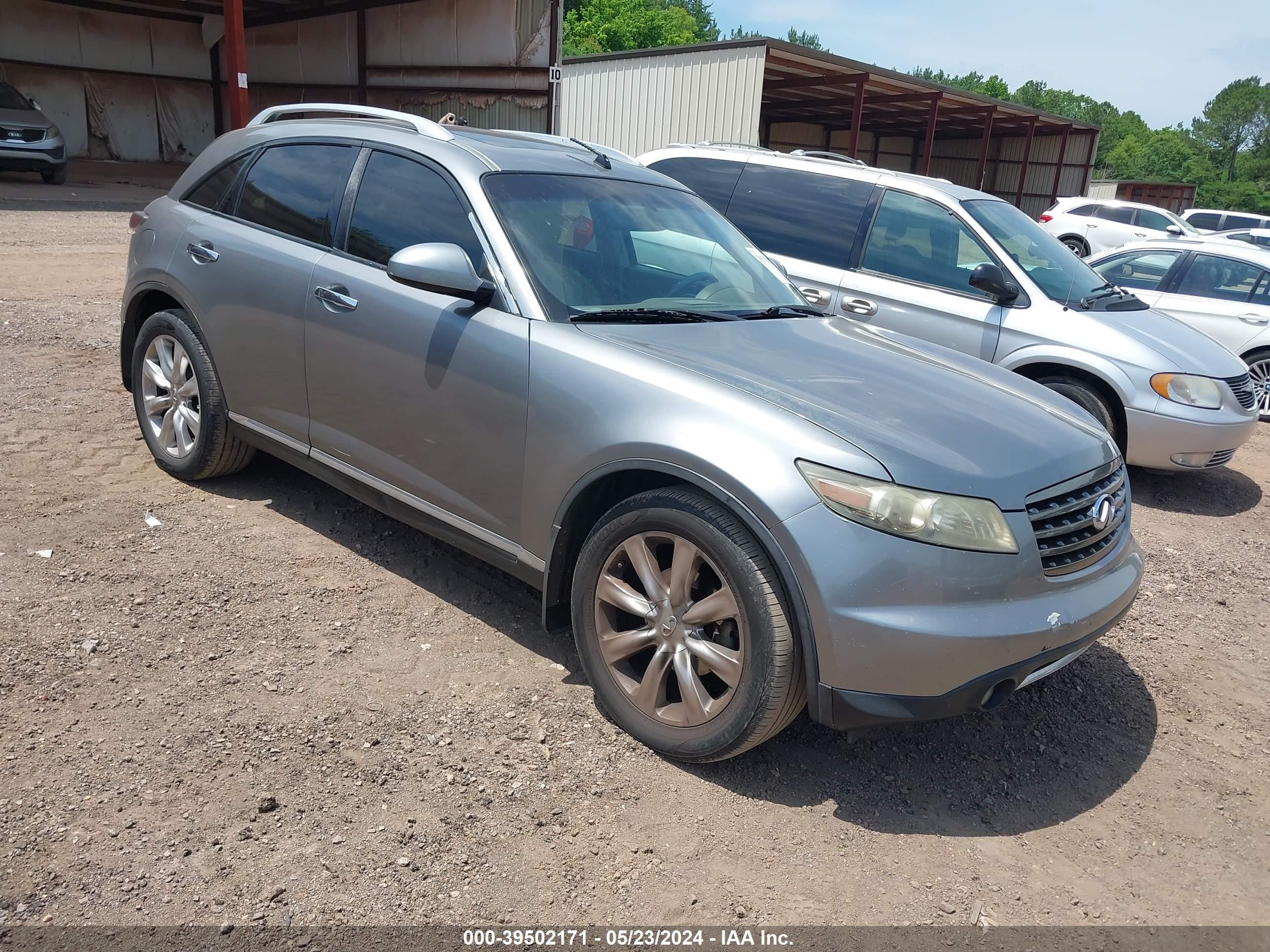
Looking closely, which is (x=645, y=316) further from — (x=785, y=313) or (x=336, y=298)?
(x=336, y=298)

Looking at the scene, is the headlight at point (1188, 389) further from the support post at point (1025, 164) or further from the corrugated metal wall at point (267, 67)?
the support post at point (1025, 164)

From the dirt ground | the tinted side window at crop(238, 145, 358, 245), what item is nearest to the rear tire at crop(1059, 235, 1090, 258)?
the dirt ground

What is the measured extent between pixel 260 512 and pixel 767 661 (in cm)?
293

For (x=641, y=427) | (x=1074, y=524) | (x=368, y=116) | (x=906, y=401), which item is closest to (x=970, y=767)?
(x=1074, y=524)

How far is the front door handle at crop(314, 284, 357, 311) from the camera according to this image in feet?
12.6

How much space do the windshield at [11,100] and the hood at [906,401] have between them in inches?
768

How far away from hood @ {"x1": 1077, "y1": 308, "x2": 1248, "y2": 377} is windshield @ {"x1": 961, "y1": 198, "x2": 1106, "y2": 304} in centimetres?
29

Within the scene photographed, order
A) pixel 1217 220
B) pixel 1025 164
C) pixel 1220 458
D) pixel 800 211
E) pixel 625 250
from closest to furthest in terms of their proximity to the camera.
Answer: pixel 625 250 → pixel 1220 458 → pixel 800 211 → pixel 1217 220 → pixel 1025 164

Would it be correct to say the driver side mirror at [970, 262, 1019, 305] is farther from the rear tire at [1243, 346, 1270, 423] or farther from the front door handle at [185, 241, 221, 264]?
the front door handle at [185, 241, 221, 264]

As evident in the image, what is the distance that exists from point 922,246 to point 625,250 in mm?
3447

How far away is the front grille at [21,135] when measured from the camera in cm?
1764

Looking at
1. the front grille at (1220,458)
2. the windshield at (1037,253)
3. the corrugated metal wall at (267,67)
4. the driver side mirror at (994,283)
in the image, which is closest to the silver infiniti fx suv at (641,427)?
the driver side mirror at (994,283)

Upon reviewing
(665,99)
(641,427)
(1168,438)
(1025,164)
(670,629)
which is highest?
(665,99)

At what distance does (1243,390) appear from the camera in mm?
6430
